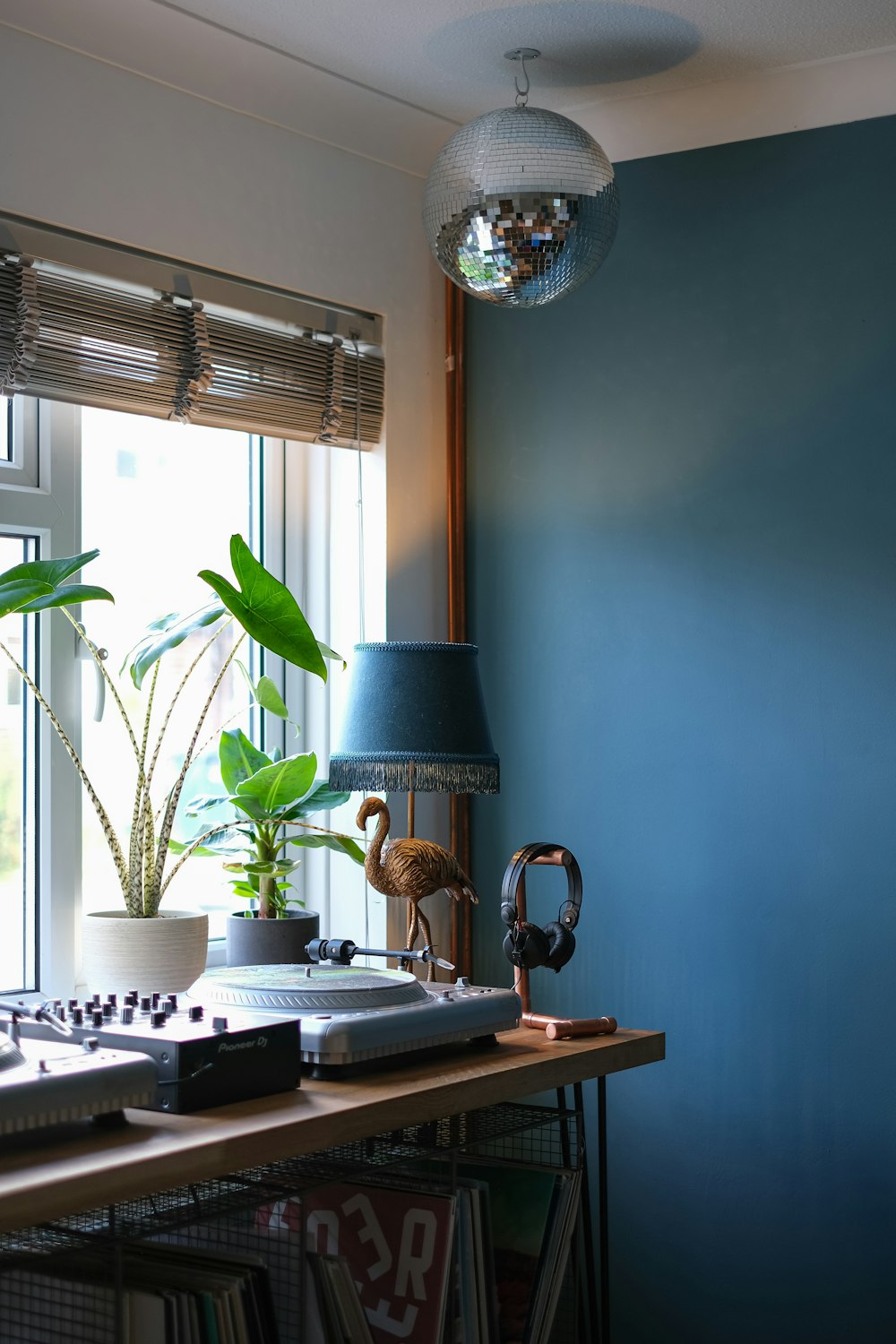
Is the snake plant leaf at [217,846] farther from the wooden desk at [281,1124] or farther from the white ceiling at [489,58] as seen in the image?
the white ceiling at [489,58]

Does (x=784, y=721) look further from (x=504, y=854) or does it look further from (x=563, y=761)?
(x=504, y=854)

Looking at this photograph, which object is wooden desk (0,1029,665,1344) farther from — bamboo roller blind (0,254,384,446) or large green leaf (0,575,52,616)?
bamboo roller blind (0,254,384,446)

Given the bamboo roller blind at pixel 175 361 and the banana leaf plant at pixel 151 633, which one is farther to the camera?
the bamboo roller blind at pixel 175 361

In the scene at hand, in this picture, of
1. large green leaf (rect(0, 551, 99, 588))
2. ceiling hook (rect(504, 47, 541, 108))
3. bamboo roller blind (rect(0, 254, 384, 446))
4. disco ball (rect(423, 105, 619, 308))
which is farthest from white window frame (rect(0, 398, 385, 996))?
ceiling hook (rect(504, 47, 541, 108))

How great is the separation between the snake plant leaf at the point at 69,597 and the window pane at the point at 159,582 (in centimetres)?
41

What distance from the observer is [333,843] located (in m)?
2.45

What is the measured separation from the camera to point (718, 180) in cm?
251

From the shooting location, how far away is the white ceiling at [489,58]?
2.16m

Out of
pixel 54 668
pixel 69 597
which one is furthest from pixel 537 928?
pixel 54 668

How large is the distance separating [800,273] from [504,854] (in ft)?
3.89

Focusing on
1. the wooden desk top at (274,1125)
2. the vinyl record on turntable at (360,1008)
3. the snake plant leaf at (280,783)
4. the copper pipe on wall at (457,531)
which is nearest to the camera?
the wooden desk top at (274,1125)

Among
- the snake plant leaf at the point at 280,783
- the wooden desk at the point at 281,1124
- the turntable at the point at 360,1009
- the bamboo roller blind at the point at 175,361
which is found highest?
the bamboo roller blind at the point at 175,361

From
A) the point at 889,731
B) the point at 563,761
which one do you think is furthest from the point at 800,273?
the point at 563,761

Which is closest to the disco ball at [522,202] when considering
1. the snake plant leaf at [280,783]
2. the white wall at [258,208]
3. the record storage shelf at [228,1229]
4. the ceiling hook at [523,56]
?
the ceiling hook at [523,56]
